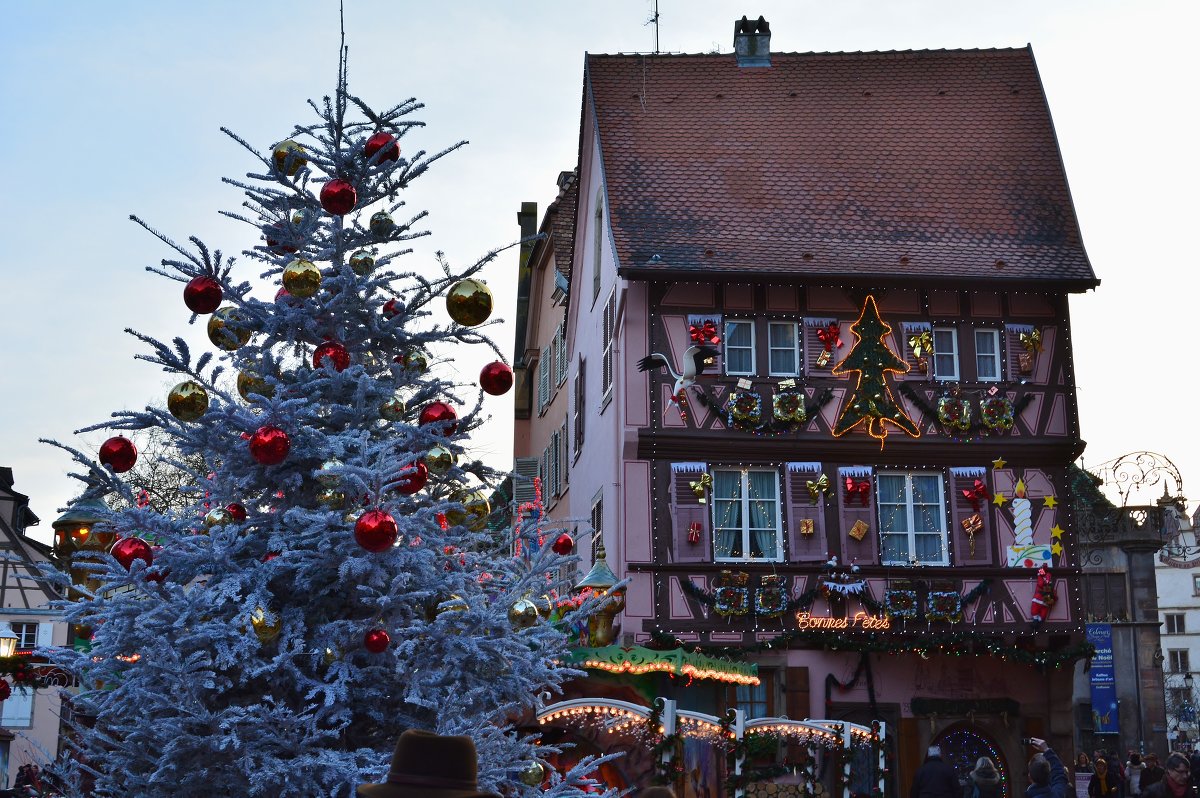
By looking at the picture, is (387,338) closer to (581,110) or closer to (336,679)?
(336,679)

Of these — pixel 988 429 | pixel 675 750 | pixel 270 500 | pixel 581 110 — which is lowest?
pixel 675 750

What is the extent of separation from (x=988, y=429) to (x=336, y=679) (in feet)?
60.0

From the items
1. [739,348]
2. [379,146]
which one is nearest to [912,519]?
[739,348]

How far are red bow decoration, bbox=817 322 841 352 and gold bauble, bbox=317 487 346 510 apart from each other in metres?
17.3

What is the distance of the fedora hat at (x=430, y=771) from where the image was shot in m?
4.29

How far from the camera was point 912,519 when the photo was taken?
23719 mm

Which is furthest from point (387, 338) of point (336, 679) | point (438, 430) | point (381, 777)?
point (381, 777)

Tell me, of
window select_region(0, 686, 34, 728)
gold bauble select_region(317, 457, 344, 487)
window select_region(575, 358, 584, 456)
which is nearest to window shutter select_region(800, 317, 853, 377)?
window select_region(575, 358, 584, 456)

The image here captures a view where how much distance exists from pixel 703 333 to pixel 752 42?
7.52 m

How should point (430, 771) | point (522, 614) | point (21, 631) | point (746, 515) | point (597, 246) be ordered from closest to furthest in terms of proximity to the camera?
point (430, 771) → point (522, 614) → point (746, 515) → point (597, 246) → point (21, 631)

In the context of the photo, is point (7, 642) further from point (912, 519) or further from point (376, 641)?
point (912, 519)

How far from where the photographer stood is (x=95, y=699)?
23.9 ft

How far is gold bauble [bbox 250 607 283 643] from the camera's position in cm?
699

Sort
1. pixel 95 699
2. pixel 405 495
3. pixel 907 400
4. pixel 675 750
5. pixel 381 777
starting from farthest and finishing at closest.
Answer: pixel 907 400 < pixel 675 750 < pixel 405 495 < pixel 95 699 < pixel 381 777
